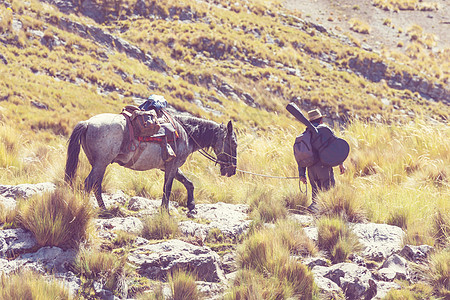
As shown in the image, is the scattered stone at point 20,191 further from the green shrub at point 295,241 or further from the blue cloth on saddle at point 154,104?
the green shrub at point 295,241

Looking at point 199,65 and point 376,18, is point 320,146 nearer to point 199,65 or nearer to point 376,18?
point 199,65

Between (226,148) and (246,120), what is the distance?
57.2 ft

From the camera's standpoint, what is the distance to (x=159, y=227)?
553 centimetres

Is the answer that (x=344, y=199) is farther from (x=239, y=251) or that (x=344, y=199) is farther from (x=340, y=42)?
(x=340, y=42)

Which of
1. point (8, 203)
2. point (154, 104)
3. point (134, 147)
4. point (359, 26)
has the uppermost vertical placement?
point (359, 26)

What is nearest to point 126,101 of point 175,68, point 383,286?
point 175,68

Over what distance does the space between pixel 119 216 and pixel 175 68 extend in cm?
2444

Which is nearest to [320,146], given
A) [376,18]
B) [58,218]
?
[58,218]

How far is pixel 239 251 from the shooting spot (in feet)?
16.6

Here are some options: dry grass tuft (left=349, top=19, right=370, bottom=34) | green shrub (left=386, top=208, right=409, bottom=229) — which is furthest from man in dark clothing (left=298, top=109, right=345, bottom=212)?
dry grass tuft (left=349, top=19, right=370, bottom=34)

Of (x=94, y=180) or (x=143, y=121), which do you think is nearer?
(x=94, y=180)

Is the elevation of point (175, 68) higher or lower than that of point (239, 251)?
lower

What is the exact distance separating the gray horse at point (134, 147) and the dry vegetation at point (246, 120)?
22.3 inches

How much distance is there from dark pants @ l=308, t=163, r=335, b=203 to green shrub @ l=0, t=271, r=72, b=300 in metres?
4.64
